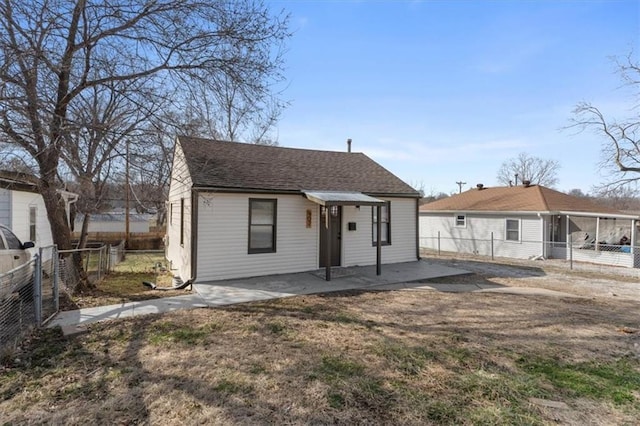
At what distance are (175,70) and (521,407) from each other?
8.16m

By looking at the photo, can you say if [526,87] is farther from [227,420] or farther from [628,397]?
[227,420]

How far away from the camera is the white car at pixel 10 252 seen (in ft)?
20.5

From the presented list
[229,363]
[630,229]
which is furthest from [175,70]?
[630,229]

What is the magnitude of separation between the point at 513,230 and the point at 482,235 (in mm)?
1791

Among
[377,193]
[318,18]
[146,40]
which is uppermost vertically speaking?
[318,18]

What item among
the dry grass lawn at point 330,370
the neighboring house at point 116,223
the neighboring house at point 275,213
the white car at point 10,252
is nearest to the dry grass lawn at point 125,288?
the neighboring house at point 275,213

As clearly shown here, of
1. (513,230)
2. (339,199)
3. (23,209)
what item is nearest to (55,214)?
(23,209)

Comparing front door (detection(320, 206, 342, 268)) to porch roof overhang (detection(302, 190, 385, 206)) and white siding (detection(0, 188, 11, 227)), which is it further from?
white siding (detection(0, 188, 11, 227))

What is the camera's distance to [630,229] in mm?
17219

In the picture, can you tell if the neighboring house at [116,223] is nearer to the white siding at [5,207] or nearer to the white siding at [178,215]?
the white siding at [178,215]

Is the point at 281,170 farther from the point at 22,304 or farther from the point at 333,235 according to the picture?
the point at 22,304

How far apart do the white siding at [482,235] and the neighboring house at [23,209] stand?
58.6ft

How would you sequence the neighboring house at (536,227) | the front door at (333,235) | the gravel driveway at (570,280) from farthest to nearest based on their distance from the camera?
the neighboring house at (536,227) → the front door at (333,235) → the gravel driveway at (570,280)

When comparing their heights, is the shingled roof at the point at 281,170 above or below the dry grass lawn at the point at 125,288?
above
